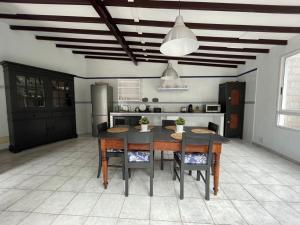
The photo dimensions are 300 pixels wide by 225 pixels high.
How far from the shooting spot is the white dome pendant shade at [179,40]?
160 centimetres

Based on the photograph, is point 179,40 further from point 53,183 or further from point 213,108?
point 213,108

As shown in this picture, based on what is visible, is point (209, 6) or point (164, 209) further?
point (209, 6)

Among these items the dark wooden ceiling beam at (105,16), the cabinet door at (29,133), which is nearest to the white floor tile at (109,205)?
the dark wooden ceiling beam at (105,16)

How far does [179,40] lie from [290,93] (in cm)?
Result: 313

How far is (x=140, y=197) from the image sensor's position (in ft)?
6.57

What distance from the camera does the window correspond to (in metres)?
3.15

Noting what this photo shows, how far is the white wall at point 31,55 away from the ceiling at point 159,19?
251 mm

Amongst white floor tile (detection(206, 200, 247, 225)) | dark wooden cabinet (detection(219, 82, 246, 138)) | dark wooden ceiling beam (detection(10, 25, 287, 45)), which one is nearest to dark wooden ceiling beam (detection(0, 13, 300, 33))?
dark wooden ceiling beam (detection(10, 25, 287, 45))

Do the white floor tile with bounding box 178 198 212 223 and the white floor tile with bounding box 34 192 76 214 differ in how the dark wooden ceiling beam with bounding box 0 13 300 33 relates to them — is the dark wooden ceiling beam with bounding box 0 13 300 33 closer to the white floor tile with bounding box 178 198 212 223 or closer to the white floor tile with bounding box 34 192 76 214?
the white floor tile with bounding box 178 198 212 223

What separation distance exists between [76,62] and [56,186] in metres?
4.62

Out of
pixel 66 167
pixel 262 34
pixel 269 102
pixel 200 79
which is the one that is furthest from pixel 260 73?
pixel 66 167

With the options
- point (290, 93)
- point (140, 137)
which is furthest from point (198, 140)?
point (290, 93)

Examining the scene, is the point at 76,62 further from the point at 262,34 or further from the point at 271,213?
the point at 271,213

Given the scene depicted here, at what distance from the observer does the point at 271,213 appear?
5.65 feet
